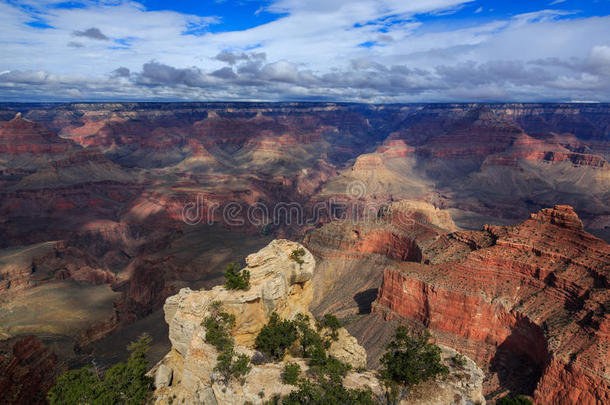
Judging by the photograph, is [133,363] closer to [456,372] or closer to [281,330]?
[281,330]

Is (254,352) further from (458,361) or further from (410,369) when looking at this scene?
(458,361)

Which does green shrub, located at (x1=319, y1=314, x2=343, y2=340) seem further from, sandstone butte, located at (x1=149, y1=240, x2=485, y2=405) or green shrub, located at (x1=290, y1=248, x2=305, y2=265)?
green shrub, located at (x1=290, y1=248, x2=305, y2=265)

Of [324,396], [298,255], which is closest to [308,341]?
[298,255]

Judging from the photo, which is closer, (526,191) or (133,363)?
(133,363)

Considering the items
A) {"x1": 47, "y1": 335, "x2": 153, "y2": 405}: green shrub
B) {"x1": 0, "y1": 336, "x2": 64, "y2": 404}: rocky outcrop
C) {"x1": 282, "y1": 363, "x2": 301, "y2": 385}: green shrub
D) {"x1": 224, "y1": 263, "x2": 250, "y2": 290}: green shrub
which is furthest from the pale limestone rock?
{"x1": 0, "y1": 336, "x2": 64, "y2": 404}: rocky outcrop

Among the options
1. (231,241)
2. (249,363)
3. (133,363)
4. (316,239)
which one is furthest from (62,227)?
(249,363)

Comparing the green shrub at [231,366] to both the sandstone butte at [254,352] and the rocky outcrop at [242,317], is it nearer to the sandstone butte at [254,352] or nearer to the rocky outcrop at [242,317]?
the sandstone butte at [254,352]
